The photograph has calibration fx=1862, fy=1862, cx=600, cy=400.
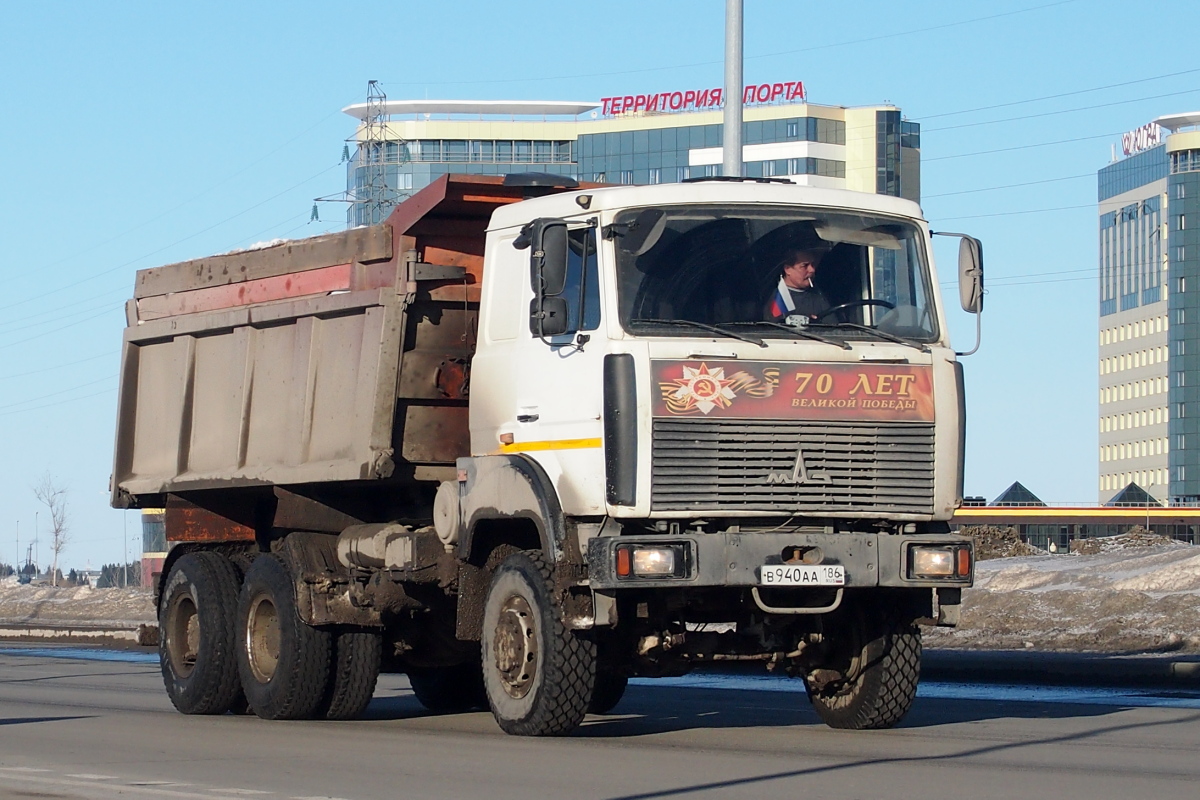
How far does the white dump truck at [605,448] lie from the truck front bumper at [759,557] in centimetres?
1

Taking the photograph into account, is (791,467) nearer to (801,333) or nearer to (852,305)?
(801,333)

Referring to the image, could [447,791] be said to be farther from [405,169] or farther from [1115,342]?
[1115,342]

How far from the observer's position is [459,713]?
14.3m

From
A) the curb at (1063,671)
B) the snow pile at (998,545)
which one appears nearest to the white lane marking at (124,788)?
the curb at (1063,671)

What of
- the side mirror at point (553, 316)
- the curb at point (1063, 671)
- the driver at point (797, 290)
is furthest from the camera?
the curb at point (1063, 671)

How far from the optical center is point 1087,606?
89.7ft

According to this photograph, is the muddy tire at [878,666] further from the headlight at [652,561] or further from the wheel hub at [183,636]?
the wheel hub at [183,636]

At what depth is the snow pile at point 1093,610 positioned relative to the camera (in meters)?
23.3

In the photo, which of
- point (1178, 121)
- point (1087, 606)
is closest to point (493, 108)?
point (1178, 121)

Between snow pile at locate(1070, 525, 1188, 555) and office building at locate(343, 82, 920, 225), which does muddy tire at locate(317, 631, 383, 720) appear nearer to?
snow pile at locate(1070, 525, 1188, 555)

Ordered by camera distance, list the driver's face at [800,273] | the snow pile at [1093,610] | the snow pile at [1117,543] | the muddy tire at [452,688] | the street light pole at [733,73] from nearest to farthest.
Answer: the driver's face at [800,273], the muddy tire at [452,688], the street light pole at [733,73], the snow pile at [1093,610], the snow pile at [1117,543]

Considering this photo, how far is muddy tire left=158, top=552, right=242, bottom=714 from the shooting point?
555 inches

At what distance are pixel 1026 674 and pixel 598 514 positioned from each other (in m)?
7.96

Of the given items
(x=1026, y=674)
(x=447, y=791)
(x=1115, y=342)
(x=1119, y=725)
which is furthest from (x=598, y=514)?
(x=1115, y=342)
